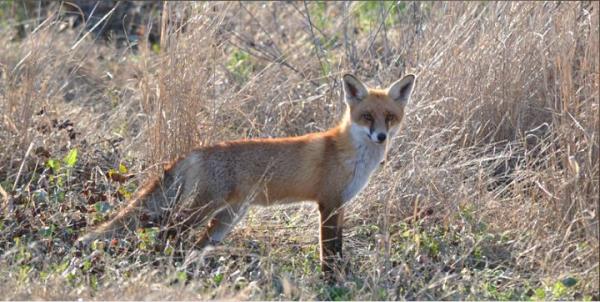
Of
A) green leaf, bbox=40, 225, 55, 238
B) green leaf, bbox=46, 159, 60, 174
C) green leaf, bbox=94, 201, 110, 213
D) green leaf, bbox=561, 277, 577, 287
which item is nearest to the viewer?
green leaf, bbox=561, 277, 577, 287

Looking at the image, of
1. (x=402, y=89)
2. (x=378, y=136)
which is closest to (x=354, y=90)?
(x=402, y=89)

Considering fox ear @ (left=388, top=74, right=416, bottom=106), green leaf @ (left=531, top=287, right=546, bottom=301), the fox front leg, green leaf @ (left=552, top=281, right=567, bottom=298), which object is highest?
fox ear @ (left=388, top=74, right=416, bottom=106)

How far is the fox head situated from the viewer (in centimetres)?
610

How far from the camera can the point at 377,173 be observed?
22.3 ft

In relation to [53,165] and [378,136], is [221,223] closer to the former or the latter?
[378,136]

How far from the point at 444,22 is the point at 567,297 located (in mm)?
3182

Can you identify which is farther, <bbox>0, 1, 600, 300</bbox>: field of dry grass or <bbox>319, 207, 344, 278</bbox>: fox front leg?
<bbox>319, 207, 344, 278</bbox>: fox front leg

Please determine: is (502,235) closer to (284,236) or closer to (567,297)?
(567,297)

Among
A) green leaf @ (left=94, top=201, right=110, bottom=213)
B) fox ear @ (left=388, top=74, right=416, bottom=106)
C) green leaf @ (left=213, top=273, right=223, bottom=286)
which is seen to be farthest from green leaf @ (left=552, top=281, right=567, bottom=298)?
green leaf @ (left=94, top=201, right=110, bottom=213)

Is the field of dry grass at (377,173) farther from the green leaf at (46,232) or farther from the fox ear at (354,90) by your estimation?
the fox ear at (354,90)

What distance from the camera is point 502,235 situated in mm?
6121

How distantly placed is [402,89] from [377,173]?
0.74 metres

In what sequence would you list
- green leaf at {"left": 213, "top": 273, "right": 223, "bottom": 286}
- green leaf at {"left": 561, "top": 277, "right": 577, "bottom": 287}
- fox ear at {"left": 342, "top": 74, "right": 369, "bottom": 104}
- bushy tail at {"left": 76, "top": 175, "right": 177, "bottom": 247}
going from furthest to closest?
fox ear at {"left": 342, "top": 74, "right": 369, "bottom": 104} → bushy tail at {"left": 76, "top": 175, "right": 177, "bottom": 247} → green leaf at {"left": 213, "top": 273, "right": 223, "bottom": 286} → green leaf at {"left": 561, "top": 277, "right": 577, "bottom": 287}

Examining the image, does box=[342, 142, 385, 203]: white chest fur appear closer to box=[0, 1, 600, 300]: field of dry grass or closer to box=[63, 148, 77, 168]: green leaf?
box=[0, 1, 600, 300]: field of dry grass
